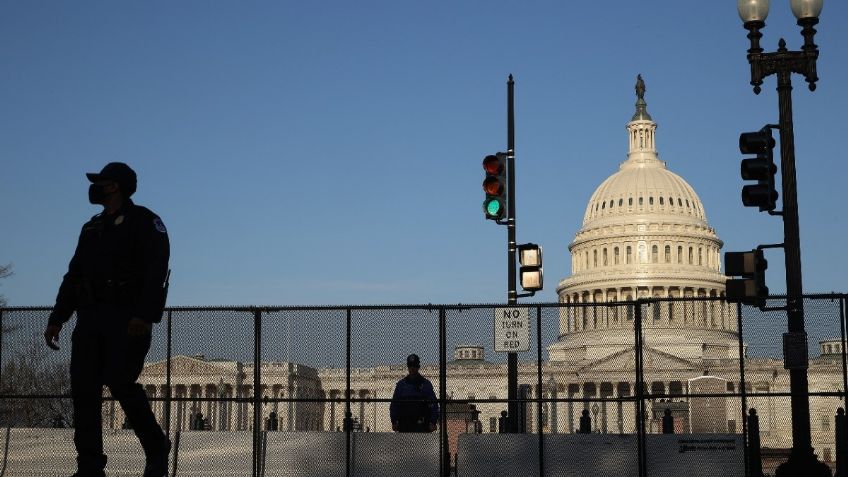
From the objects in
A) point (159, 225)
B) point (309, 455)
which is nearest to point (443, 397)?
point (309, 455)

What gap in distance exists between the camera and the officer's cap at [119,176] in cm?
1096

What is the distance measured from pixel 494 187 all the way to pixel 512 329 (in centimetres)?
621

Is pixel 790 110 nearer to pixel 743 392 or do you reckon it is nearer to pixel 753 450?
pixel 743 392

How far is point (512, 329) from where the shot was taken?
18.5 meters

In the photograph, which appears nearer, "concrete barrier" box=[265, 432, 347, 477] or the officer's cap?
the officer's cap

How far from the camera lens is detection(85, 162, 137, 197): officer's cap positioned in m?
11.0

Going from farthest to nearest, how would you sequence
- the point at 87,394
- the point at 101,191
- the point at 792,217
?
the point at 792,217, the point at 101,191, the point at 87,394

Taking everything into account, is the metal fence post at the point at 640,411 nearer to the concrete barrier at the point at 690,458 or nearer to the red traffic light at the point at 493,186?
the concrete barrier at the point at 690,458

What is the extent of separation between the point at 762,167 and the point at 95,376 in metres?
11.5

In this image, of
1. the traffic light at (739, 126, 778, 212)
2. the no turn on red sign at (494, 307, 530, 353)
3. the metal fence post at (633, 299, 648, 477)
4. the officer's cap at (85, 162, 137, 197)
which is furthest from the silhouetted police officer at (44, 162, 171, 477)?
the traffic light at (739, 126, 778, 212)

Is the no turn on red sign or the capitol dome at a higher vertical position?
the capitol dome

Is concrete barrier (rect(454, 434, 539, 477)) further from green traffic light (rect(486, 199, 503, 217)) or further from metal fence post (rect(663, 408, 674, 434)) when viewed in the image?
green traffic light (rect(486, 199, 503, 217))

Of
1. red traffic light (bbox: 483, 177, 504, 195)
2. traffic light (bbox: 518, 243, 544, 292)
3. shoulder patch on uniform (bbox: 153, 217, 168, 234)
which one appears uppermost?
red traffic light (bbox: 483, 177, 504, 195)

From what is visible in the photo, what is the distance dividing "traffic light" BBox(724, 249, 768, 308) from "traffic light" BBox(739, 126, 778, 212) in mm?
678
